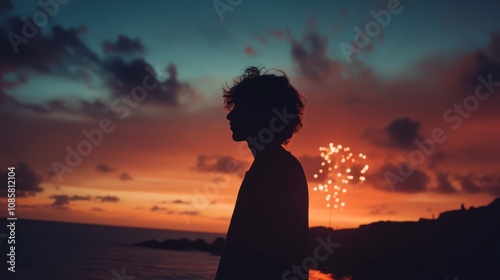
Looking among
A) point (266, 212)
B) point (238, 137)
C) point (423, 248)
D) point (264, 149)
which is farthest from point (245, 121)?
point (423, 248)

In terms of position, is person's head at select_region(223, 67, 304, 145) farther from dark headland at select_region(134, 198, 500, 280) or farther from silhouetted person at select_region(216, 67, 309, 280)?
dark headland at select_region(134, 198, 500, 280)

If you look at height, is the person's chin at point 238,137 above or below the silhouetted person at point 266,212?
above

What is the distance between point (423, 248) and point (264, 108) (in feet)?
189

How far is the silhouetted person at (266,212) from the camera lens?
329cm

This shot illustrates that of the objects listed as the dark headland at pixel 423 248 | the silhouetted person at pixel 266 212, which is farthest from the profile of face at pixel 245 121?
the dark headland at pixel 423 248

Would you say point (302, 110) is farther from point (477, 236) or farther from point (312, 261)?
point (477, 236)

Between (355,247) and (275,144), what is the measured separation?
68486 mm

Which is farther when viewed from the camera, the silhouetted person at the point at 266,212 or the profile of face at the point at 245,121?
the profile of face at the point at 245,121

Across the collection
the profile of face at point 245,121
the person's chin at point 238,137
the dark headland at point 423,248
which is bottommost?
the dark headland at point 423,248

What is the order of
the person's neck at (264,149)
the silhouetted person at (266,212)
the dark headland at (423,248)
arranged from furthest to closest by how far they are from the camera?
the dark headland at (423,248) → the person's neck at (264,149) → the silhouetted person at (266,212)

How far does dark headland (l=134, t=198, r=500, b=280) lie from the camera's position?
4488cm

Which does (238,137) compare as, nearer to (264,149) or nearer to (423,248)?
(264,149)

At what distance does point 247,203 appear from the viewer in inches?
132

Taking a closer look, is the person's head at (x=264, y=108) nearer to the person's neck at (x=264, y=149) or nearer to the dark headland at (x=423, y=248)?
the person's neck at (x=264, y=149)
